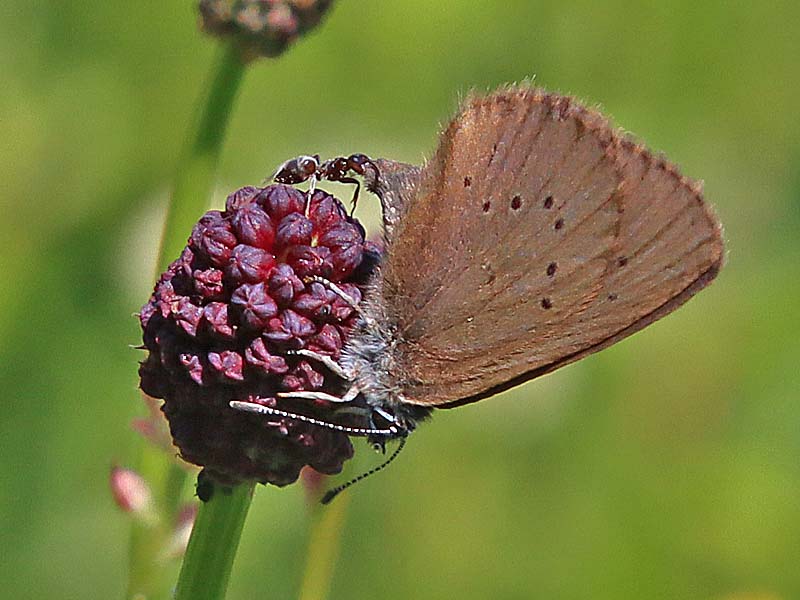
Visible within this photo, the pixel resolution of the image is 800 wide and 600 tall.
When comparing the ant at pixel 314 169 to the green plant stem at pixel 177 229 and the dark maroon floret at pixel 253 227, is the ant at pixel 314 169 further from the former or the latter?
the green plant stem at pixel 177 229

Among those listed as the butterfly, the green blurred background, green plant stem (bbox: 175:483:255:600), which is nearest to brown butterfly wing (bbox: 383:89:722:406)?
the butterfly

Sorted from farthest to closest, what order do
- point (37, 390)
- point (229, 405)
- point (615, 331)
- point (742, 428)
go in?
point (742, 428) < point (37, 390) < point (615, 331) < point (229, 405)

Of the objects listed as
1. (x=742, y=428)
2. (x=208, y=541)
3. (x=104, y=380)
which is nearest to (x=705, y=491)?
(x=742, y=428)

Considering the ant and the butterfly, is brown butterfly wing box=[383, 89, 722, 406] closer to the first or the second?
the butterfly

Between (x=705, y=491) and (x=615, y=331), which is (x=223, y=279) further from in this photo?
(x=705, y=491)

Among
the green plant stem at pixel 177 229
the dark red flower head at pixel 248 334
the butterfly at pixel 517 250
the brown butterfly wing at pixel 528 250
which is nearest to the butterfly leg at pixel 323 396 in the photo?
the dark red flower head at pixel 248 334
